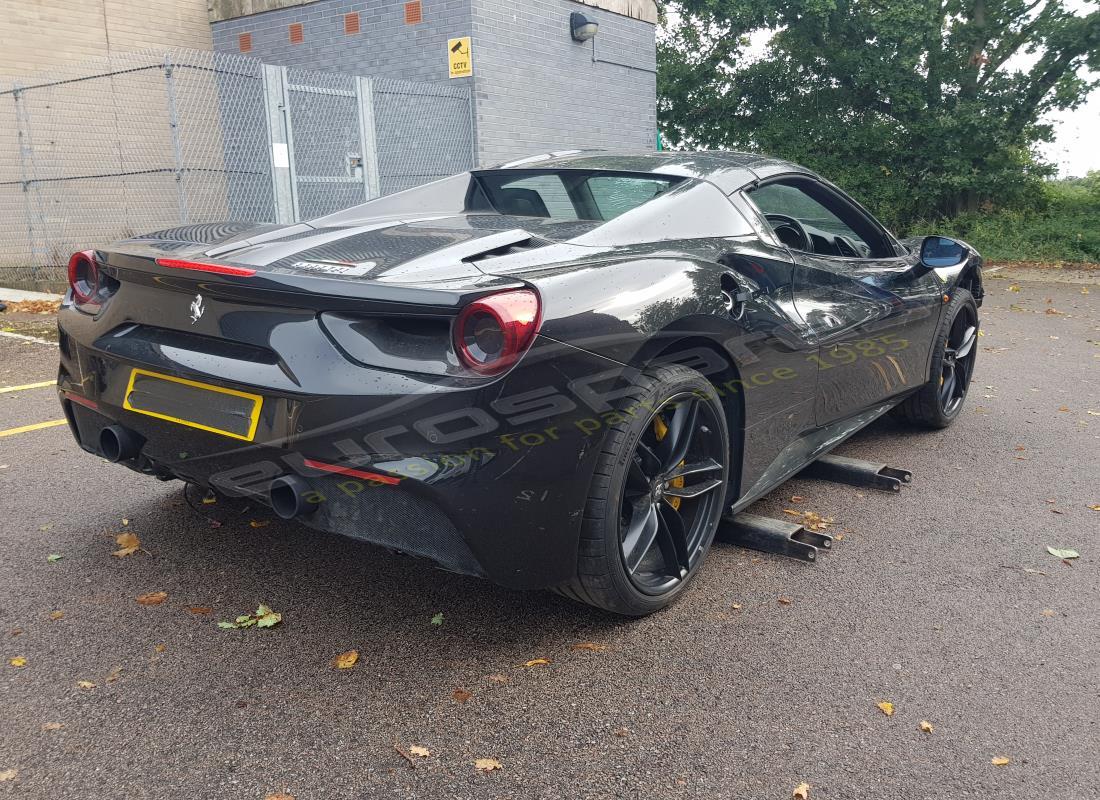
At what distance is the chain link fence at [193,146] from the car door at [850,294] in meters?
7.40

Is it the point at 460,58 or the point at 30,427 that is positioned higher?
the point at 460,58

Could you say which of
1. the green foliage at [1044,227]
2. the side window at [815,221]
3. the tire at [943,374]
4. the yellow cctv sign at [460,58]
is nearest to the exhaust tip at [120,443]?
the side window at [815,221]

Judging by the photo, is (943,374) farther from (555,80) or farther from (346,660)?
(555,80)

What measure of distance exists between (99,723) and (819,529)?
2.58 m

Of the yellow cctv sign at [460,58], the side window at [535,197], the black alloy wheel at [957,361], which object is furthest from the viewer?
the yellow cctv sign at [460,58]

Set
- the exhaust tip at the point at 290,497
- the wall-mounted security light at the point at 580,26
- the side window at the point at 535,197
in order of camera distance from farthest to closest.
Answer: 1. the wall-mounted security light at the point at 580,26
2. the side window at the point at 535,197
3. the exhaust tip at the point at 290,497

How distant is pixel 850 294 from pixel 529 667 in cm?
208

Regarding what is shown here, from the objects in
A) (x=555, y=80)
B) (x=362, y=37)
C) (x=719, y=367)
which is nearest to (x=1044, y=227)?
(x=555, y=80)

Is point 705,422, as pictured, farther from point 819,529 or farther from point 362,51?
point 362,51

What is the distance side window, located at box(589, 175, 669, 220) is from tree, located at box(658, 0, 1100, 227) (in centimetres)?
1620

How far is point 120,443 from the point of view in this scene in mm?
2691

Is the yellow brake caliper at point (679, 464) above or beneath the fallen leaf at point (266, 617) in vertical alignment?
above

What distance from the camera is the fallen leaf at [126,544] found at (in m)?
3.22

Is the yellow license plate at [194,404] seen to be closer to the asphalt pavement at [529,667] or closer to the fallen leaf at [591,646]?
the asphalt pavement at [529,667]
